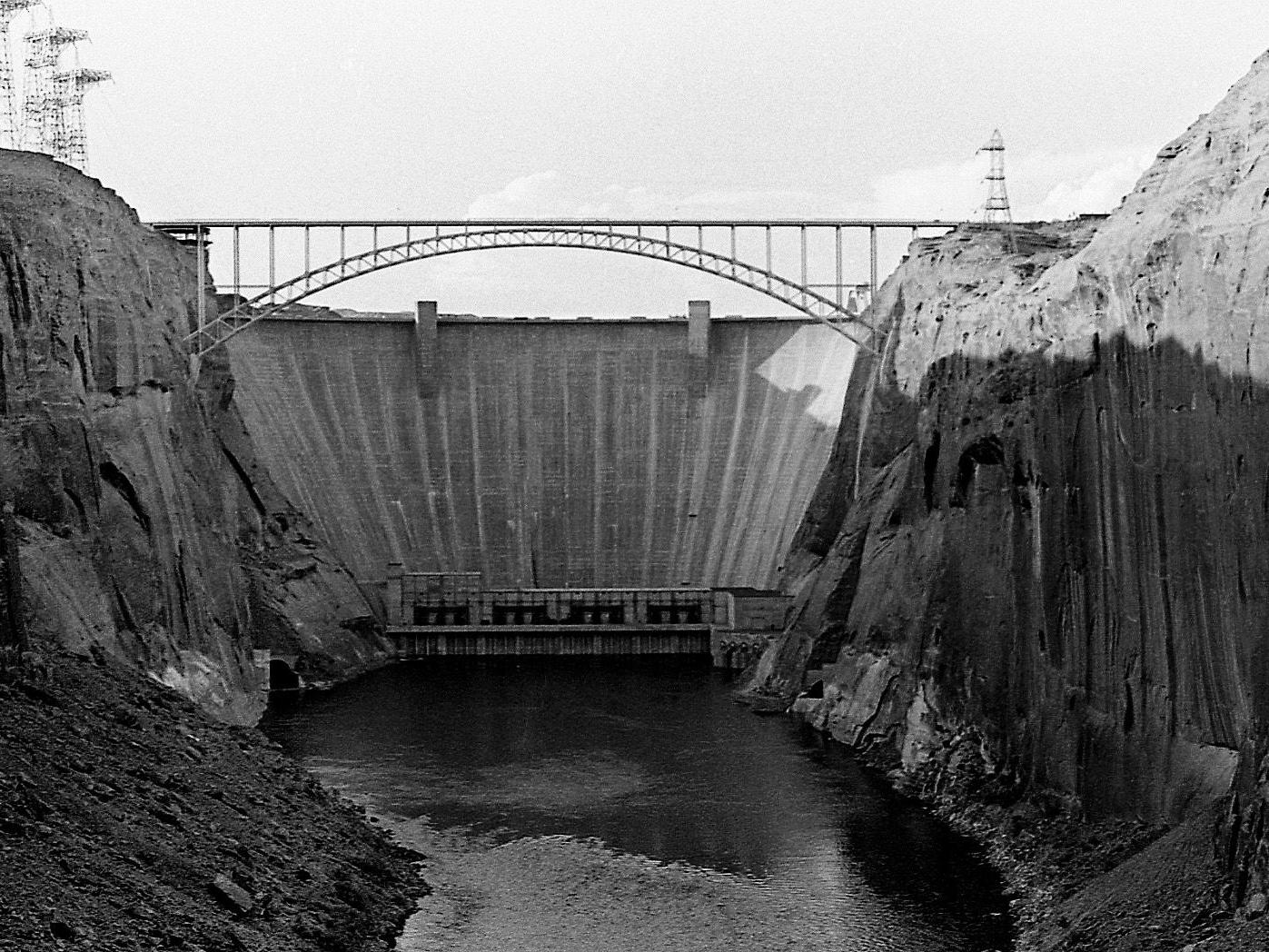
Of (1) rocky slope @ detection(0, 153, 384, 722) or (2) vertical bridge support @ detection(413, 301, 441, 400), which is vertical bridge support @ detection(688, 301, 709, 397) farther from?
(1) rocky slope @ detection(0, 153, 384, 722)

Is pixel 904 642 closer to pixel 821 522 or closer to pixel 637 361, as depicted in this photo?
pixel 821 522

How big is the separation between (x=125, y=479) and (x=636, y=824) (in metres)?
20.9

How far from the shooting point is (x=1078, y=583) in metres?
45.1

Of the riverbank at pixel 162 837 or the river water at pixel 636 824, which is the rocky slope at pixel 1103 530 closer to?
the river water at pixel 636 824

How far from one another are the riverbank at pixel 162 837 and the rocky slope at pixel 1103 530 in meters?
16.8

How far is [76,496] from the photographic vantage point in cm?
5412

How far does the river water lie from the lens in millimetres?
40281

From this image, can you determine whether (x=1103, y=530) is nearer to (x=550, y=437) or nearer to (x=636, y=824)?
(x=636, y=824)

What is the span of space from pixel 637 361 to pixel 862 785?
159 ft

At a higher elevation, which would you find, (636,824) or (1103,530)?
(1103,530)

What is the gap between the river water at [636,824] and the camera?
40281 millimetres

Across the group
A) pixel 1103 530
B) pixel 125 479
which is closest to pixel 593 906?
pixel 1103 530

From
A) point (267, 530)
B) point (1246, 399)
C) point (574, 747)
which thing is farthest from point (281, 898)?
point (267, 530)

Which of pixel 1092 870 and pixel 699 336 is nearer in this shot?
pixel 1092 870
